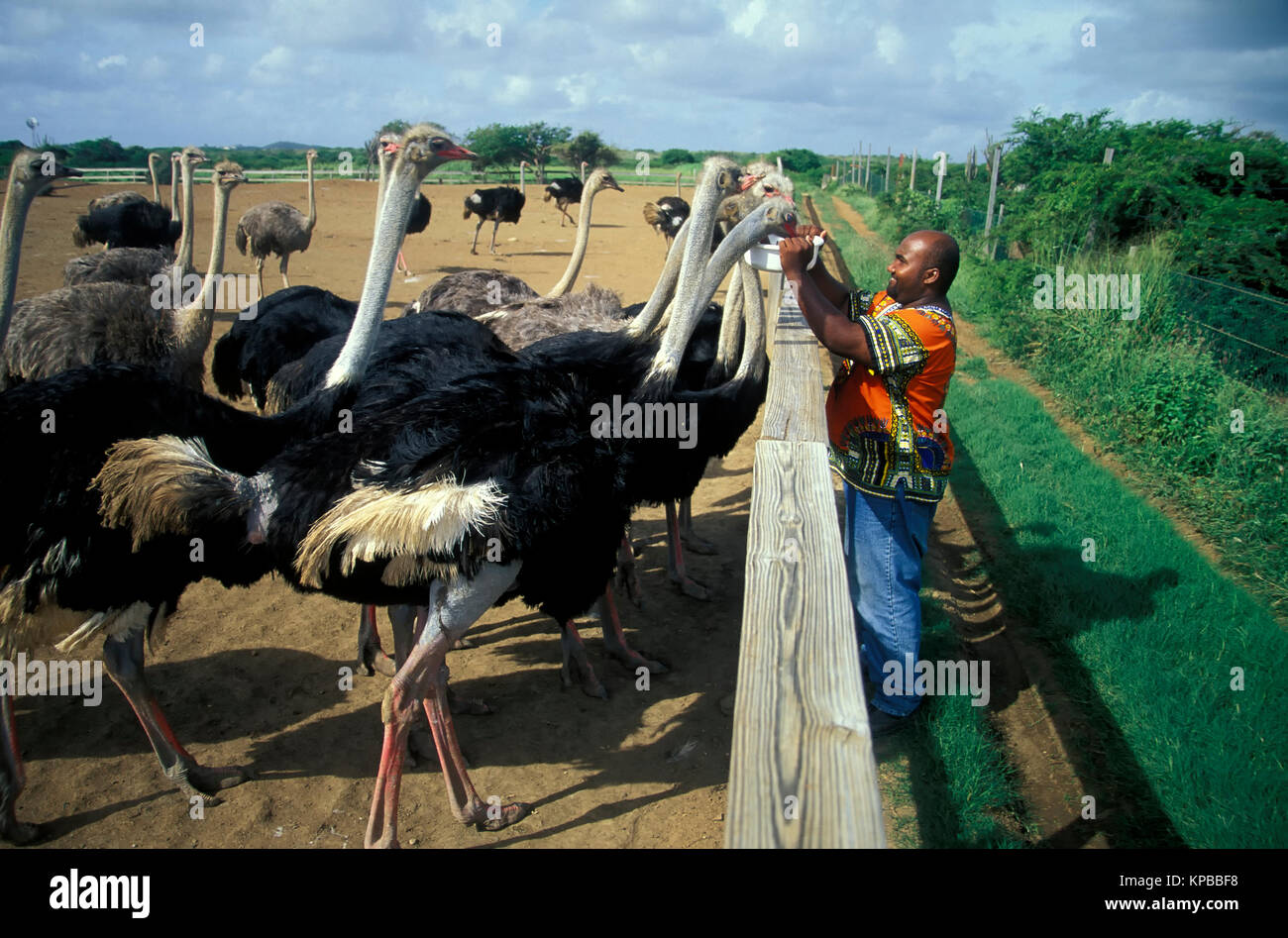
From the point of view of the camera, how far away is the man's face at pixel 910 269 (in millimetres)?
3307

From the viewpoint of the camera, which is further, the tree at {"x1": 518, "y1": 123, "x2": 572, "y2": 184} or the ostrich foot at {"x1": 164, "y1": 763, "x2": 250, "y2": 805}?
the tree at {"x1": 518, "y1": 123, "x2": 572, "y2": 184}

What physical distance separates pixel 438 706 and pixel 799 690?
2080mm

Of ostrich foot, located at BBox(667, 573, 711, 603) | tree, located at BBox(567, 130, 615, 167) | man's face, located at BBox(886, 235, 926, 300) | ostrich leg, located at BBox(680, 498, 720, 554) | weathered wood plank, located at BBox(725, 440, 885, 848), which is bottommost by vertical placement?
ostrich foot, located at BBox(667, 573, 711, 603)

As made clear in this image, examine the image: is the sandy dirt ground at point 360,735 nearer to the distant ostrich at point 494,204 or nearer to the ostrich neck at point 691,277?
the ostrich neck at point 691,277

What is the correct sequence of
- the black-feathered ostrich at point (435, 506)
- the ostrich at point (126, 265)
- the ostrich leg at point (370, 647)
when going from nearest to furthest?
the black-feathered ostrich at point (435, 506)
the ostrich leg at point (370, 647)
the ostrich at point (126, 265)

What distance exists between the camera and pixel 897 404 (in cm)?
341

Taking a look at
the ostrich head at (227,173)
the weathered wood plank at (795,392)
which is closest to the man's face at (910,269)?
the weathered wood plank at (795,392)

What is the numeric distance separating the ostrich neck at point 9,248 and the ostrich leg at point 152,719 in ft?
5.30

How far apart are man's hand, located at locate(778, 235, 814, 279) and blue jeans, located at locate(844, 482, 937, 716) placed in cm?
95

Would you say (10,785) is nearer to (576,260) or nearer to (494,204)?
(576,260)

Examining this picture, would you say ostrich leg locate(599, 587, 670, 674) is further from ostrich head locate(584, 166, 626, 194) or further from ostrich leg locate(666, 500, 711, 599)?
ostrich head locate(584, 166, 626, 194)

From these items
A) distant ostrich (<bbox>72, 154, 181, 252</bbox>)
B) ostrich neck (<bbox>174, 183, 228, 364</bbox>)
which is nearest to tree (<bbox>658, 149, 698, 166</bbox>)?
distant ostrich (<bbox>72, 154, 181, 252</bbox>)

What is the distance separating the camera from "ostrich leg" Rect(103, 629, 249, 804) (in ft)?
11.1

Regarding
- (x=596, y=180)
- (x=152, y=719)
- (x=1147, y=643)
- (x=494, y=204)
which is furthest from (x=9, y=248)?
(x=494, y=204)
